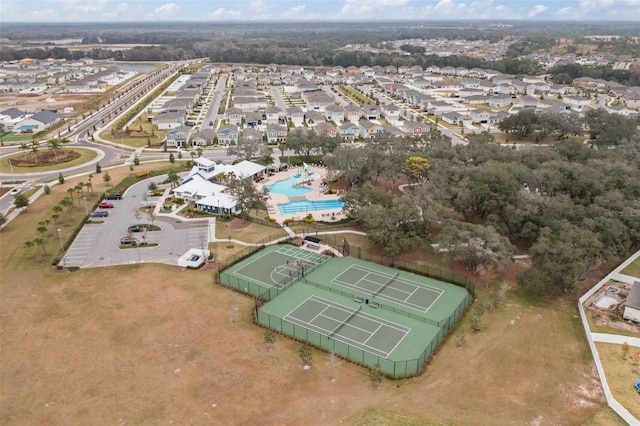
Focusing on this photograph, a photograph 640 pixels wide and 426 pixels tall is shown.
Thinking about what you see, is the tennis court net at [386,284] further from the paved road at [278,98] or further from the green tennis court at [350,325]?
the paved road at [278,98]

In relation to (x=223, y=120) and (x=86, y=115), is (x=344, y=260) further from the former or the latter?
(x=86, y=115)

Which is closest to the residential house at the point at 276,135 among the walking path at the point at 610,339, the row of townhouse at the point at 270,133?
the row of townhouse at the point at 270,133

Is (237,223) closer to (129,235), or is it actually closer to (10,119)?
(129,235)

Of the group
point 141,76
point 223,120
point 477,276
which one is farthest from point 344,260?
point 141,76

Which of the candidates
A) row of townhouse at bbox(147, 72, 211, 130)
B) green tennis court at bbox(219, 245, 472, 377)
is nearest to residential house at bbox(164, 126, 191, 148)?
row of townhouse at bbox(147, 72, 211, 130)

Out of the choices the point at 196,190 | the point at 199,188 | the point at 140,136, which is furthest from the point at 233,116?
the point at 196,190
